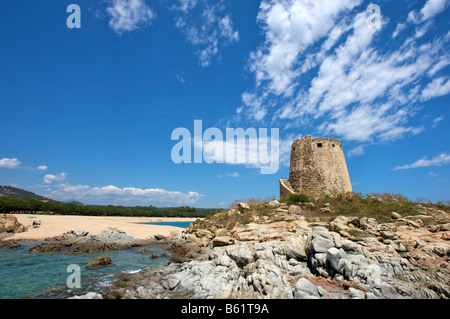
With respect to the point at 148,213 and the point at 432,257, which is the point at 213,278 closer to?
the point at 432,257

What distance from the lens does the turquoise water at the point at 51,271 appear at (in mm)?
8712

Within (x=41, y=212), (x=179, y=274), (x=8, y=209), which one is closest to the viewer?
(x=179, y=274)

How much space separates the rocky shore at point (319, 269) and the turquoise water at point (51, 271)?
1.81 meters

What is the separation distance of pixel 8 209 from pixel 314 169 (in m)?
64.6

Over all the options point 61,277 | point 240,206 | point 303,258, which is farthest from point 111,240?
point 303,258

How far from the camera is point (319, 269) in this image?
27.7 ft

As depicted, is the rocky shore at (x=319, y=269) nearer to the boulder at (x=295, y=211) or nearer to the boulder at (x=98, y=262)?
the boulder at (x=295, y=211)

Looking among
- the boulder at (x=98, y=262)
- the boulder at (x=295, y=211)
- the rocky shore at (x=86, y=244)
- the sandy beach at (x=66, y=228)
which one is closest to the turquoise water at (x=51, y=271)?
the boulder at (x=98, y=262)

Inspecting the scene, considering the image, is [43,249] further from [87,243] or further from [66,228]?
[66,228]

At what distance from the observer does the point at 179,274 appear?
9016 mm

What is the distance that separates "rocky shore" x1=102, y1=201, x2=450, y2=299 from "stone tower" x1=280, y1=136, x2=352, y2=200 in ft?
30.5

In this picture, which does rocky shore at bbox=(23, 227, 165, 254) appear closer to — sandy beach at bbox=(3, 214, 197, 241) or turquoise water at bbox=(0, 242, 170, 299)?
turquoise water at bbox=(0, 242, 170, 299)

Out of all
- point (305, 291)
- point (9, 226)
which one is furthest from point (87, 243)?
point (305, 291)

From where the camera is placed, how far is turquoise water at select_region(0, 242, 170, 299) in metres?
8.71
